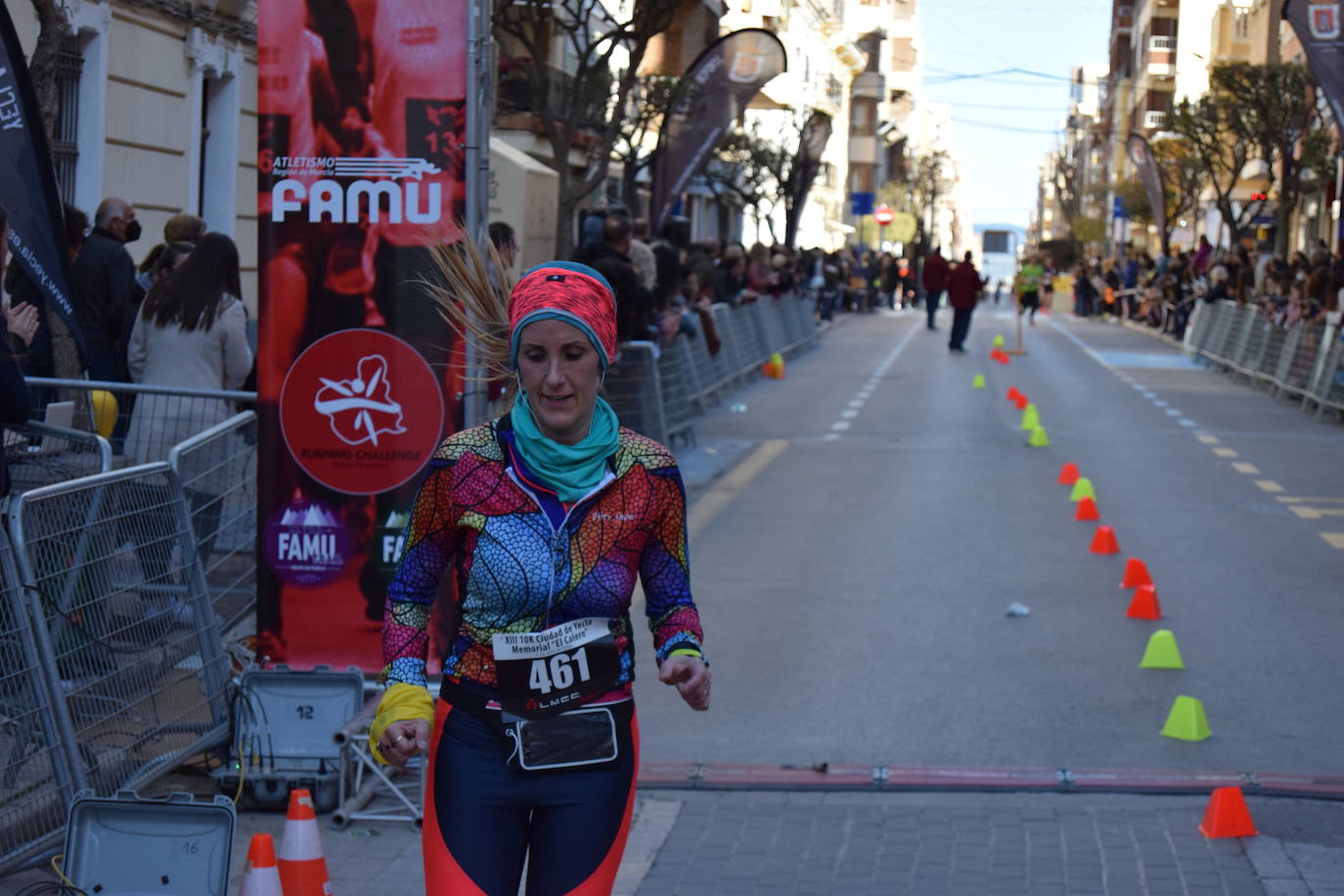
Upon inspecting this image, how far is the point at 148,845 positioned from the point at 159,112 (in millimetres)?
15172

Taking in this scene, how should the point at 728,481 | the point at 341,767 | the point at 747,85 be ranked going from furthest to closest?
1. the point at 747,85
2. the point at 728,481
3. the point at 341,767

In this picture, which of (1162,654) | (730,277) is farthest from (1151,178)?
(1162,654)

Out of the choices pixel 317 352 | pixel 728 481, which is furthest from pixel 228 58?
pixel 317 352

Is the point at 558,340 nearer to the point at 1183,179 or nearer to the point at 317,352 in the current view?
the point at 317,352

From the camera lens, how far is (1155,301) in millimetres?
48062

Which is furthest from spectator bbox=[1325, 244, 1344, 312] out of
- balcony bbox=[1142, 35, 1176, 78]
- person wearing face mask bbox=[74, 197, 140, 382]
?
balcony bbox=[1142, 35, 1176, 78]

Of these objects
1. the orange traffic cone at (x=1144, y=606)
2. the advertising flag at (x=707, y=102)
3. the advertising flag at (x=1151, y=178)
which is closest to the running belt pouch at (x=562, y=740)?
the orange traffic cone at (x=1144, y=606)

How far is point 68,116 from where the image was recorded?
55.3 ft

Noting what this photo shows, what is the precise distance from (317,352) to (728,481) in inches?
332

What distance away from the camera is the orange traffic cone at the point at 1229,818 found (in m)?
5.86

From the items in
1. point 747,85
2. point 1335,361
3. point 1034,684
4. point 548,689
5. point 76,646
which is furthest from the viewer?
point 747,85

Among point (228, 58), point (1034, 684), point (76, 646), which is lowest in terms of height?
point (1034, 684)

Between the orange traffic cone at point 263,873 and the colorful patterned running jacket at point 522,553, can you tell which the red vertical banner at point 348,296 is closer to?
the orange traffic cone at point 263,873

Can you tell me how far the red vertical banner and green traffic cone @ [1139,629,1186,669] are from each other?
11.3ft
